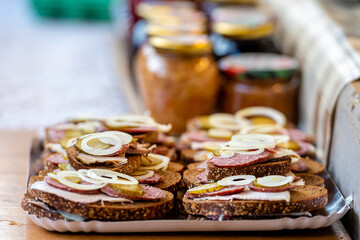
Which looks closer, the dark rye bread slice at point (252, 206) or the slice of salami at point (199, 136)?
the dark rye bread slice at point (252, 206)

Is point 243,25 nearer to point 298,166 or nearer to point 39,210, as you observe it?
point 298,166

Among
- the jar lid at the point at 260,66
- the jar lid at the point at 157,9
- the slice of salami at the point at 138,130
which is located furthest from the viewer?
the jar lid at the point at 157,9

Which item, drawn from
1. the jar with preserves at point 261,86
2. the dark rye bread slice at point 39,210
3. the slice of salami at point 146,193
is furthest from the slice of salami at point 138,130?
the jar with preserves at point 261,86

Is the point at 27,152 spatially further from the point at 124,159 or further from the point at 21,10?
the point at 21,10

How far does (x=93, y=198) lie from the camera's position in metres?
1.24

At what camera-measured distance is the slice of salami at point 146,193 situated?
1248 mm

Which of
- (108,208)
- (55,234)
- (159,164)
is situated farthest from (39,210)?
(159,164)

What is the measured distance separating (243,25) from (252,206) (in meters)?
1.55

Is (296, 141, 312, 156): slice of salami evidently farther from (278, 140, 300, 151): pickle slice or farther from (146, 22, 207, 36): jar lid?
(146, 22, 207, 36): jar lid

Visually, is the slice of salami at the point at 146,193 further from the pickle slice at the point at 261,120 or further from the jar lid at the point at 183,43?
the jar lid at the point at 183,43

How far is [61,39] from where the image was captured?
4.48m

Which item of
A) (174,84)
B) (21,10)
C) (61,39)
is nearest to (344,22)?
(174,84)

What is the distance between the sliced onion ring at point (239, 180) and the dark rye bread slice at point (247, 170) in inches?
0.7

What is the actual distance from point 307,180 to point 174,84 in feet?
2.85
